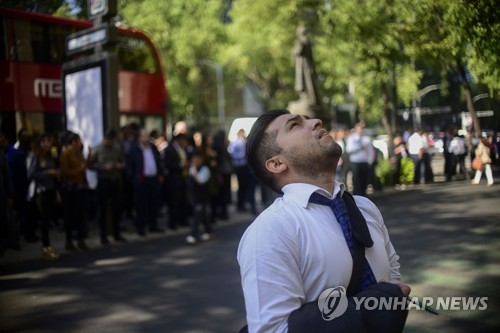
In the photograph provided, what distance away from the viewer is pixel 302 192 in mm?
1567

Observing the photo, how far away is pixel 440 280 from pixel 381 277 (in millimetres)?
644

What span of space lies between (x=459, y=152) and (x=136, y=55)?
11.6 meters

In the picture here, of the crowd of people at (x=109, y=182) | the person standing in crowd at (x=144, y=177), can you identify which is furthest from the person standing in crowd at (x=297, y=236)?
the person standing in crowd at (x=144, y=177)

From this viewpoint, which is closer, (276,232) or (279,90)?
(276,232)

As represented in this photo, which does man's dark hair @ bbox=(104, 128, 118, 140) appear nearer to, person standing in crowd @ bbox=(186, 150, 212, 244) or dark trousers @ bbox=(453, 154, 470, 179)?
person standing in crowd @ bbox=(186, 150, 212, 244)

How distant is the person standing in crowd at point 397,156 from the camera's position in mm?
2287

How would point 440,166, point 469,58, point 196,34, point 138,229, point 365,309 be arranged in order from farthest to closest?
point 196,34, point 138,229, point 440,166, point 469,58, point 365,309

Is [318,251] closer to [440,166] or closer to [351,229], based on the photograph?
[351,229]

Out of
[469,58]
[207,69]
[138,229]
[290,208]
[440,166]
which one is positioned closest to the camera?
[290,208]

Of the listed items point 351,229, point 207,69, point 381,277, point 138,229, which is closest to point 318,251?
point 351,229

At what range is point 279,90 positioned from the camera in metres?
36.9

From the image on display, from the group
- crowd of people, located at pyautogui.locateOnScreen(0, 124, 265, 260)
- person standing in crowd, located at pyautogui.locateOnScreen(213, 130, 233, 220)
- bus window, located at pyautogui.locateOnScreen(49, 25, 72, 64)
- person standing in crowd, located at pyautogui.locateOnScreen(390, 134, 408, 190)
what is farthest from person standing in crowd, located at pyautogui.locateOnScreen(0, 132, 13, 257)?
person standing in crowd, located at pyautogui.locateOnScreen(390, 134, 408, 190)

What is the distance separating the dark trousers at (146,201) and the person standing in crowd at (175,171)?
0.40m

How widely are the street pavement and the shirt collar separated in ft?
1.72
